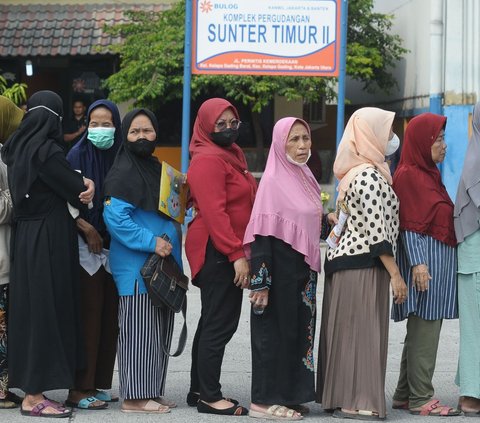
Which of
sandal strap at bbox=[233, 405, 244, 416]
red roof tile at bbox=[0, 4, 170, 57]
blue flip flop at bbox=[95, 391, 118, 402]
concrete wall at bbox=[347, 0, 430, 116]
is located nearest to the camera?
sandal strap at bbox=[233, 405, 244, 416]

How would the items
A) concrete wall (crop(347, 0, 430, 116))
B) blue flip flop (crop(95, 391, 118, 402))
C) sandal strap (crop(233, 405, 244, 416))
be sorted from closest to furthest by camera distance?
sandal strap (crop(233, 405, 244, 416)) → blue flip flop (crop(95, 391, 118, 402)) → concrete wall (crop(347, 0, 430, 116))

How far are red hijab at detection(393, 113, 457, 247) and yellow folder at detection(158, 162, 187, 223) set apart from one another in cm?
120

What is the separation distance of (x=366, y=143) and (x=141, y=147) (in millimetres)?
1229

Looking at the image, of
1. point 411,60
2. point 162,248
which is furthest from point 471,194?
point 411,60

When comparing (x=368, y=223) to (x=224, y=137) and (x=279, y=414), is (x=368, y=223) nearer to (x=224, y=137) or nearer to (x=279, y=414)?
(x=224, y=137)

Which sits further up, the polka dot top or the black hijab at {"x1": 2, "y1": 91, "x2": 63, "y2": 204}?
the black hijab at {"x1": 2, "y1": 91, "x2": 63, "y2": 204}

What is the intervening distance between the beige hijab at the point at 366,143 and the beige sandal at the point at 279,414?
122 cm

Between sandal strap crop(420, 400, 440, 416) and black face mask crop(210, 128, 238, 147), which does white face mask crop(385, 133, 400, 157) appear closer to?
black face mask crop(210, 128, 238, 147)

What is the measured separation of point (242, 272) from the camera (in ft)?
18.6

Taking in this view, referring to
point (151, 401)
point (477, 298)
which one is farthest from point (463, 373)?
point (151, 401)

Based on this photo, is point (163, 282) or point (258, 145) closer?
point (163, 282)

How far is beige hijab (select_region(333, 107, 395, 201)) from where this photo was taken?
5.73m

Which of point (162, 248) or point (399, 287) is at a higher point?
point (162, 248)

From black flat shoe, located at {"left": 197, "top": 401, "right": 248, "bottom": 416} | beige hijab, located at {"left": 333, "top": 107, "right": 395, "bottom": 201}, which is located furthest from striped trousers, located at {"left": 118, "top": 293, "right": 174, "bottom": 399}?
beige hijab, located at {"left": 333, "top": 107, "right": 395, "bottom": 201}
